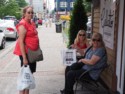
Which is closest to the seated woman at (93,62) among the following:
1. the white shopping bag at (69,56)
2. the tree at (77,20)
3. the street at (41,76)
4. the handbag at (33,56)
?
the white shopping bag at (69,56)

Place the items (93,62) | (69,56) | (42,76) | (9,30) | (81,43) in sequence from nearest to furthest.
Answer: (93,62)
(69,56)
(81,43)
(42,76)
(9,30)

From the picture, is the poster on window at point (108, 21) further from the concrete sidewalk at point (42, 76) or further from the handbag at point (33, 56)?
the handbag at point (33, 56)

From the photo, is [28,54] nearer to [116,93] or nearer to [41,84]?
[116,93]

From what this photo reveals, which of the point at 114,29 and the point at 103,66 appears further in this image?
the point at 114,29

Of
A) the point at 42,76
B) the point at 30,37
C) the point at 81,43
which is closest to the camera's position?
the point at 30,37

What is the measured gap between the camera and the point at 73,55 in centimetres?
716

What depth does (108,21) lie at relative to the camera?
23.8 ft

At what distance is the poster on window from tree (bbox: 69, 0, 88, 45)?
97.0 inches

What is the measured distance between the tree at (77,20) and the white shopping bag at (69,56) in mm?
3203

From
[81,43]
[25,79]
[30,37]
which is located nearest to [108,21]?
[81,43]

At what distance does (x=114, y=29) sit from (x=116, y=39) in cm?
23

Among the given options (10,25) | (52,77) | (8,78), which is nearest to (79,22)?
(52,77)

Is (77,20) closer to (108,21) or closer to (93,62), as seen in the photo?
(108,21)

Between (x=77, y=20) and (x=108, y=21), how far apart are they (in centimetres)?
326
